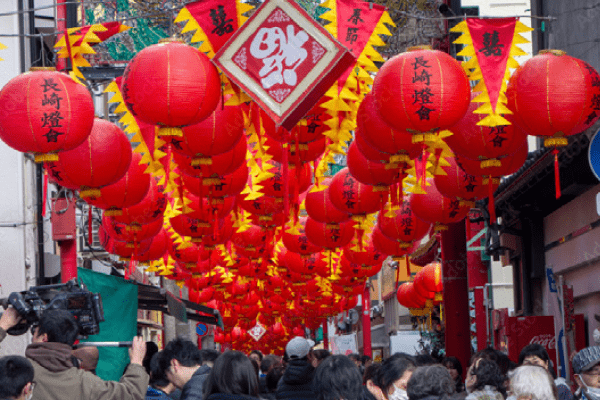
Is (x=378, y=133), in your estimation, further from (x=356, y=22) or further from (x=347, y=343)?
(x=347, y=343)

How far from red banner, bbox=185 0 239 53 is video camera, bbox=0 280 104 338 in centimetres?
259

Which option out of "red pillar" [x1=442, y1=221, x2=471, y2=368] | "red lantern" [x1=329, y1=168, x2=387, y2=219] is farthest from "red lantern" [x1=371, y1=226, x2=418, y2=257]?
"red pillar" [x1=442, y1=221, x2=471, y2=368]

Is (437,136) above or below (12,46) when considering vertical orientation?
below

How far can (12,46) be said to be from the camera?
17.9m

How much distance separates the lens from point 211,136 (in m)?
8.65

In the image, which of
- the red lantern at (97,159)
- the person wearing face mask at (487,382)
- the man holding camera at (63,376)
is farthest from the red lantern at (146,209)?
the person wearing face mask at (487,382)

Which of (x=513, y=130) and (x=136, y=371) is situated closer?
(x=136, y=371)

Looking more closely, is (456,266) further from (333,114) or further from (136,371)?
(136,371)

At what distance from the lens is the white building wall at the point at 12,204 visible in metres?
17.5

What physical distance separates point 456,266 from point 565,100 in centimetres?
869

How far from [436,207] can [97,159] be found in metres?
4.50

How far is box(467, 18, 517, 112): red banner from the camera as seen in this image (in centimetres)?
816

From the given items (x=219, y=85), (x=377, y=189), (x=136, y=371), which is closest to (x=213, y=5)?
(x=219, y=85)

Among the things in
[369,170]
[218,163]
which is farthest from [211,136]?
[369,170]
